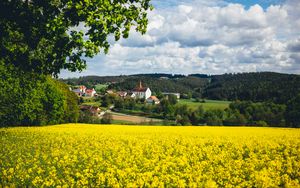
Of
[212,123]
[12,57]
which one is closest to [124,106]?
[212,123]

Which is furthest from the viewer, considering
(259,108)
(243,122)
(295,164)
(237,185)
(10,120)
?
(259,108)

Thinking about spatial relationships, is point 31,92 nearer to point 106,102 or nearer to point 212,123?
point 212,123

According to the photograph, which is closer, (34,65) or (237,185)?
(237,185)

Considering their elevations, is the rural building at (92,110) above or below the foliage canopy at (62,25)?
below

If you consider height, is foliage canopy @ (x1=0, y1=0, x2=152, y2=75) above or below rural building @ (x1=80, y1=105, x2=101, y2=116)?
above

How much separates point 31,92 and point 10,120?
183 inches

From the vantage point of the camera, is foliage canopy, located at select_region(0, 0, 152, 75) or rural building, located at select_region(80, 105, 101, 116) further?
rural building, located at select_region(80, 105, 101, 116)

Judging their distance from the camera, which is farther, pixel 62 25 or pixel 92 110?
pixel 92 110

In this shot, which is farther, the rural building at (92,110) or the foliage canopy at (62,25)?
the rural building at (92,110)

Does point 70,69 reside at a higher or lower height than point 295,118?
higher

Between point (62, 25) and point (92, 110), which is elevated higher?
point (62, 25)

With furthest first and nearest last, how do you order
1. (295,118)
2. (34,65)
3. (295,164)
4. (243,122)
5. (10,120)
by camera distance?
1. (243,122)
2. (295,118)
3. (10,120)
4. (34,65)
5. (295,164)

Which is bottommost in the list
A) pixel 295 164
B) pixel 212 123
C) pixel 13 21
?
pixel 212 123

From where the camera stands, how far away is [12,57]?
1491 centimetres
